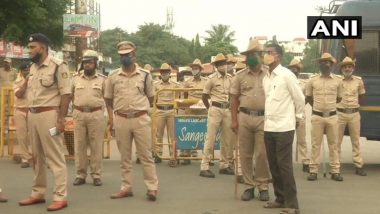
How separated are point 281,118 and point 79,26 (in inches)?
388

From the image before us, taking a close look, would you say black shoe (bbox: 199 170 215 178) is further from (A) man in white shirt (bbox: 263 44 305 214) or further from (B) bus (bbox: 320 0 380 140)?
(B) bus (bbox: 320 0 380 140)

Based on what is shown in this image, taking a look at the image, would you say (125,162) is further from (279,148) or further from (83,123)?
(279,148)

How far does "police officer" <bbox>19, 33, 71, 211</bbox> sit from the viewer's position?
7.01m

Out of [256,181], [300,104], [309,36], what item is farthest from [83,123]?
[309,36]

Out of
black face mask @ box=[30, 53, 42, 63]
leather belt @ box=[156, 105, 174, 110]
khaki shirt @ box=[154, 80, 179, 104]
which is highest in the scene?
black face mask @ box=[30, 53, 42, 63]

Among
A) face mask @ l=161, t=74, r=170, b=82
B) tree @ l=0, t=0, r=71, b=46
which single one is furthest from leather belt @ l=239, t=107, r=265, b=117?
tree @ l=0, t=0, r=71, b=46

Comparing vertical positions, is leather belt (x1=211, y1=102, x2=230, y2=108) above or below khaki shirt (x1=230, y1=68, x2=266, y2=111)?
below

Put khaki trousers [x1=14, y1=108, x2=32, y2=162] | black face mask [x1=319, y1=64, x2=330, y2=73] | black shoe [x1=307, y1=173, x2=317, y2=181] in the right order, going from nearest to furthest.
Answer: black shoe [x1=307, y1=173, x2=317, y2=181] → black face mask [x1=319, y1=64, x2=330, y2=73] → khaki trousers [x1=14, y1=108, x2=32, y2=162]

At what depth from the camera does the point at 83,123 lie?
8773mm

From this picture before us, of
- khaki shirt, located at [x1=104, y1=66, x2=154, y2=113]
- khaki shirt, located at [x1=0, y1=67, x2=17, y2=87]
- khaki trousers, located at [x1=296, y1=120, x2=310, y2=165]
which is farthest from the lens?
khaki shirt, located at [x1=0, y1=67, x2=17, y2=87]

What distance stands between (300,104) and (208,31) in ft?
283

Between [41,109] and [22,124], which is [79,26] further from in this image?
[41,109]

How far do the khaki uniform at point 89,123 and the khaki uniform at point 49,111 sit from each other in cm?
160

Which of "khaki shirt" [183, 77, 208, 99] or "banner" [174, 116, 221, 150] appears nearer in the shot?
"banner" [174, 116, 221, 150]
